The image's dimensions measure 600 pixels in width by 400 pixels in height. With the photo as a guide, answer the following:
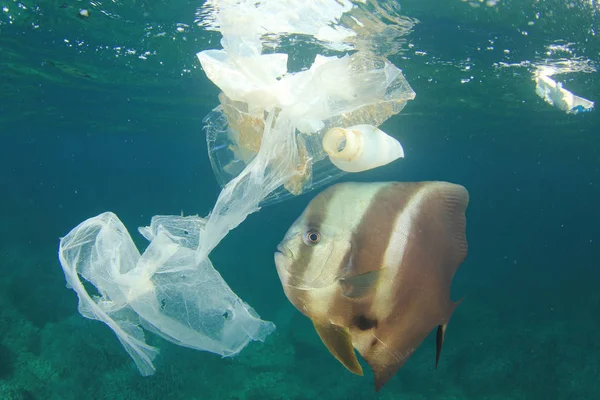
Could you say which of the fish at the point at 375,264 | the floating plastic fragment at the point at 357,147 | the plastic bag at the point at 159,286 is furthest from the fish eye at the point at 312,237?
the plastic bag at the point at 159,286

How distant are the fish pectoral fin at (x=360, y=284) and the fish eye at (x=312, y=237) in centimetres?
21

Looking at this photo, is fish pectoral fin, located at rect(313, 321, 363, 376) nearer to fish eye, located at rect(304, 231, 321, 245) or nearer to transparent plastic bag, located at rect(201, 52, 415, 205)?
fish eye, located at rect(304, 231, 321, 245)

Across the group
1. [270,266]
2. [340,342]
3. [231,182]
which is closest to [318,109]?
[231,182]

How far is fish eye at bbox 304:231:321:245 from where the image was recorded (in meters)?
1.80

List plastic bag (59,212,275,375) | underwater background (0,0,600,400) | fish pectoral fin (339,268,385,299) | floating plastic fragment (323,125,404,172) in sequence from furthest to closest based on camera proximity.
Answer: underwater background (0,0,600,400) → plastic bag (59,212,275,375) → floating plastic fragment (323,125,404,172) → fish pectoral fin (339,268,385,299)

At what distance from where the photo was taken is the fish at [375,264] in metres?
1.80

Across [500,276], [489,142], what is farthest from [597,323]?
[489,142]

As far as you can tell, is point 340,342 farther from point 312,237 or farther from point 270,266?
point 270,266

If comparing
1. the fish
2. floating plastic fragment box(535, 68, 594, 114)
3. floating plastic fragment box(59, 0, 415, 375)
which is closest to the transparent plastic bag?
floating plastic fragment box(59, 0, 415, 375)

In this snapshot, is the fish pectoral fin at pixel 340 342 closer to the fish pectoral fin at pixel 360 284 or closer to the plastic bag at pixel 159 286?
the fish pectoral fin at pixel 360 284

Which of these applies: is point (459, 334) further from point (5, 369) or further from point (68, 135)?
point (68, 135)

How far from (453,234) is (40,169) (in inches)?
4233

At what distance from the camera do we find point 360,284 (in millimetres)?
1744

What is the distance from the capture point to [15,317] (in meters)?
14.5
